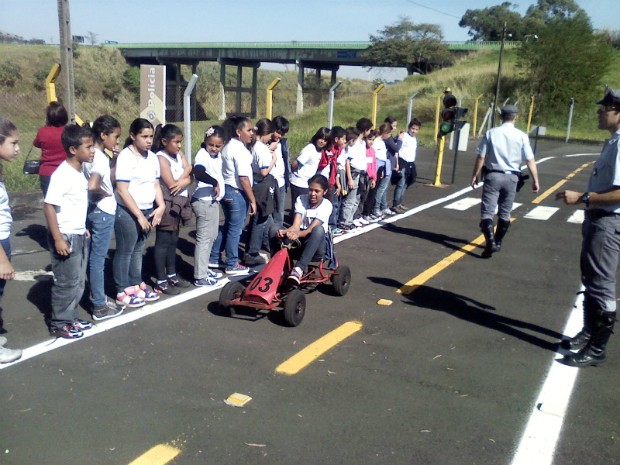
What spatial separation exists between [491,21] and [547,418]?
340 ft

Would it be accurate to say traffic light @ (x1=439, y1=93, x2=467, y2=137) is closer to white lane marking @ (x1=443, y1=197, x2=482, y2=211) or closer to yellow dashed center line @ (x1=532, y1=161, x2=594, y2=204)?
white lane marking @ (x1=443, y1=197, x2=482, y2=211)

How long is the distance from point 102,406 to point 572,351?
3.97 meters

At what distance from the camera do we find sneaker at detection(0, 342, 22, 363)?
4574mm

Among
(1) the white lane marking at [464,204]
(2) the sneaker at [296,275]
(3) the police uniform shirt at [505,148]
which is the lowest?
(1) the white lane marking at [464,204]

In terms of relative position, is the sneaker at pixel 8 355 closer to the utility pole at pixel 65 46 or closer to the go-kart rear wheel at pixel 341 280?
the go-kart rear wheel at pixel 341 280

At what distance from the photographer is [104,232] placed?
218 inches

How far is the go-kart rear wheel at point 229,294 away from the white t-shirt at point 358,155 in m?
4.35

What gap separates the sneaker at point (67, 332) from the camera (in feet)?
16.6

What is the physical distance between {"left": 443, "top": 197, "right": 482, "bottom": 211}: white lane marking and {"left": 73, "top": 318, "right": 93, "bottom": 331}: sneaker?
8.84m

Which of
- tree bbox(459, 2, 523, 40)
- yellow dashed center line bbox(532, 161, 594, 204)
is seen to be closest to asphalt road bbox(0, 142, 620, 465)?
yellow dashed center line bbox(532, 161, 594, 204)

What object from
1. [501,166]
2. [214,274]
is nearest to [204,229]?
[214,274]

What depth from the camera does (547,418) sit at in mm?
4117

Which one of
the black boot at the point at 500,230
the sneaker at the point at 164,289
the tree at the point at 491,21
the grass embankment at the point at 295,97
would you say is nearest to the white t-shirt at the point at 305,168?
the sneaker at the point at 164,289

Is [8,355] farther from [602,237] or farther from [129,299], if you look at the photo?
[602,237]
